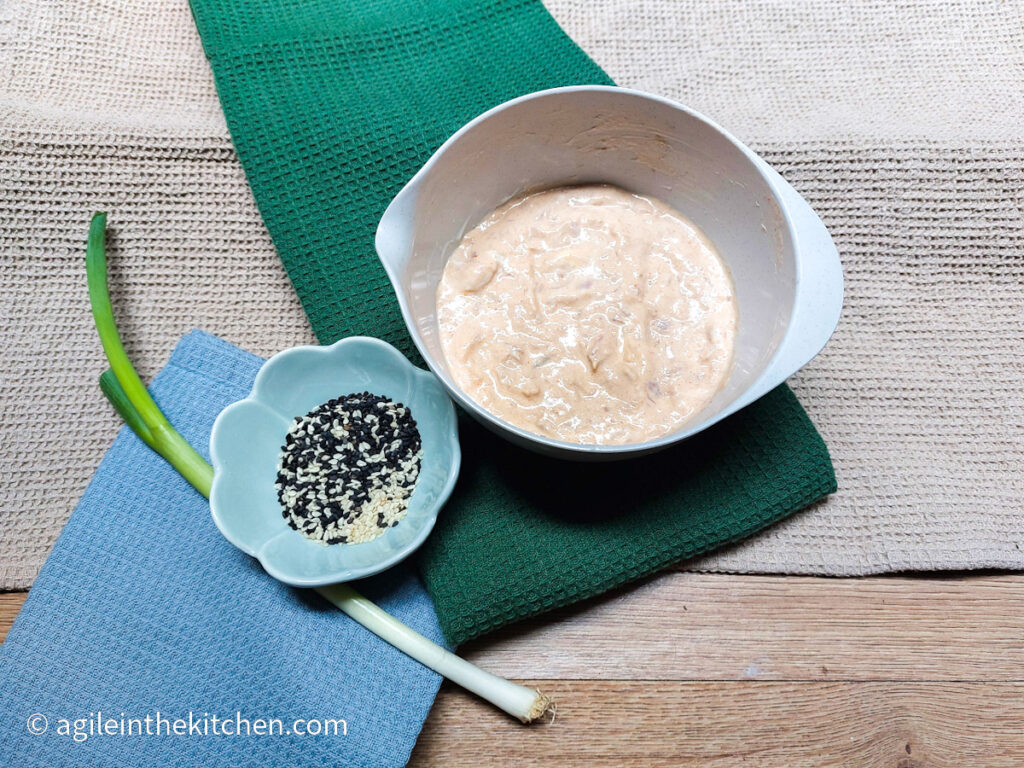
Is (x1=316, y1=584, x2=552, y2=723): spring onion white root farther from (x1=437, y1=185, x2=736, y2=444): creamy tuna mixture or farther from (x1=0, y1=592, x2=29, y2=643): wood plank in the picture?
(x1=0, y1=592, x2=29, y2=643): wood plank

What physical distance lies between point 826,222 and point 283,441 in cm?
94

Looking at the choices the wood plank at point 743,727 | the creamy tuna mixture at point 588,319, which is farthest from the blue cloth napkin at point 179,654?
the creamy tuna mixture at point 588,319

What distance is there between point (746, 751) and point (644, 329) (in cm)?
63

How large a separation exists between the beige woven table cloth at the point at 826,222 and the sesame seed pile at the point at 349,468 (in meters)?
0.19

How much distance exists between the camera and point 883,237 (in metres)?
1.22

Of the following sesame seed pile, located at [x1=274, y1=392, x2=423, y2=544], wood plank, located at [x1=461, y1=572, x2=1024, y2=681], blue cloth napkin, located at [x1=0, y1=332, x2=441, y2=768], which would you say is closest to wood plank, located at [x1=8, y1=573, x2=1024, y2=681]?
wood plank, located at [x1=461, y1=572, x2=1024, y2=681]

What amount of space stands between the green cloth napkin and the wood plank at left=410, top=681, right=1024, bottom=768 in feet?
0.55

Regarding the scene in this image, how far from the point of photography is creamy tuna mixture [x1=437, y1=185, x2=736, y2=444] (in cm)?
103

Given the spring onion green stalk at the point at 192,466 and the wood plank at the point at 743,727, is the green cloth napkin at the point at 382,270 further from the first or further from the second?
the wood plank at the point at 743,727

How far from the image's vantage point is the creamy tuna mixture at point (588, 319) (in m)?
1.03

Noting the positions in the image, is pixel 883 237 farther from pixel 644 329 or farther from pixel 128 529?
pixel 128 529

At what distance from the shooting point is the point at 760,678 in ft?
3.59

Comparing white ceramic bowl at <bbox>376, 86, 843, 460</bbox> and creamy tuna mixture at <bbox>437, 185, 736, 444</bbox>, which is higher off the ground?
white ceramic bowl at <bbox>376, 86, 843, 460</bbox>

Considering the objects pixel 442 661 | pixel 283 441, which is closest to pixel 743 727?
pixel 442 661
